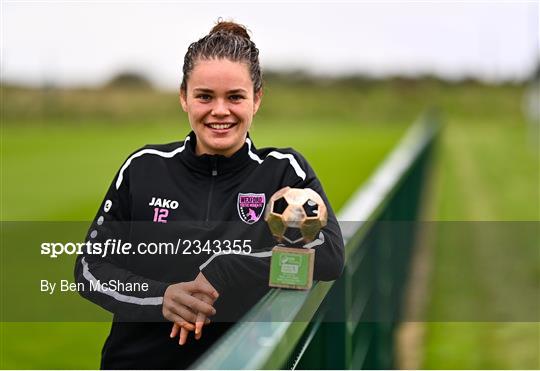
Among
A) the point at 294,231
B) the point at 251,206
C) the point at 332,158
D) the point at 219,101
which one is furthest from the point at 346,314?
the point at 332,158

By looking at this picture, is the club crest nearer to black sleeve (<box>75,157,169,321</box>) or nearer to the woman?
the woman

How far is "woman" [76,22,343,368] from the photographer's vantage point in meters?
2.15

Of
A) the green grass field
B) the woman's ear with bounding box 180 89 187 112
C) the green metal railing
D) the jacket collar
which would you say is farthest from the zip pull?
the green metal railing

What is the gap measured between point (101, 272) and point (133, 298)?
0.38 ft

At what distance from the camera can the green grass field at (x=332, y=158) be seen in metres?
5.91

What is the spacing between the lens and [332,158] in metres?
24.4

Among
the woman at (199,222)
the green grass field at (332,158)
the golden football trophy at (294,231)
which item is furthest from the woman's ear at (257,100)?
the golden football trophy at (294,231)

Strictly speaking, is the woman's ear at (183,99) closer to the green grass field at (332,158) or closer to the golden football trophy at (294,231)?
the green grass field at (332,158)

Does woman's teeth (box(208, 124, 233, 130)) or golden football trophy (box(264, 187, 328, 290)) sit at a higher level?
woman's teeth (box(208, 124, 233, 130))

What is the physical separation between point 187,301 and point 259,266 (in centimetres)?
18

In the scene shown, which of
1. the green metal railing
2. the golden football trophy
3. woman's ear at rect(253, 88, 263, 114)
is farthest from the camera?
woman's ear at rect(253, 88, 263, 114)

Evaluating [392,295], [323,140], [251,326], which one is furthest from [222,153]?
[323,140]

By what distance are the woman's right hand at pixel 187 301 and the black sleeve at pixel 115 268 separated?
0.06m

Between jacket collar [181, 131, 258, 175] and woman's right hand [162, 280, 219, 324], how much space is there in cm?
29
